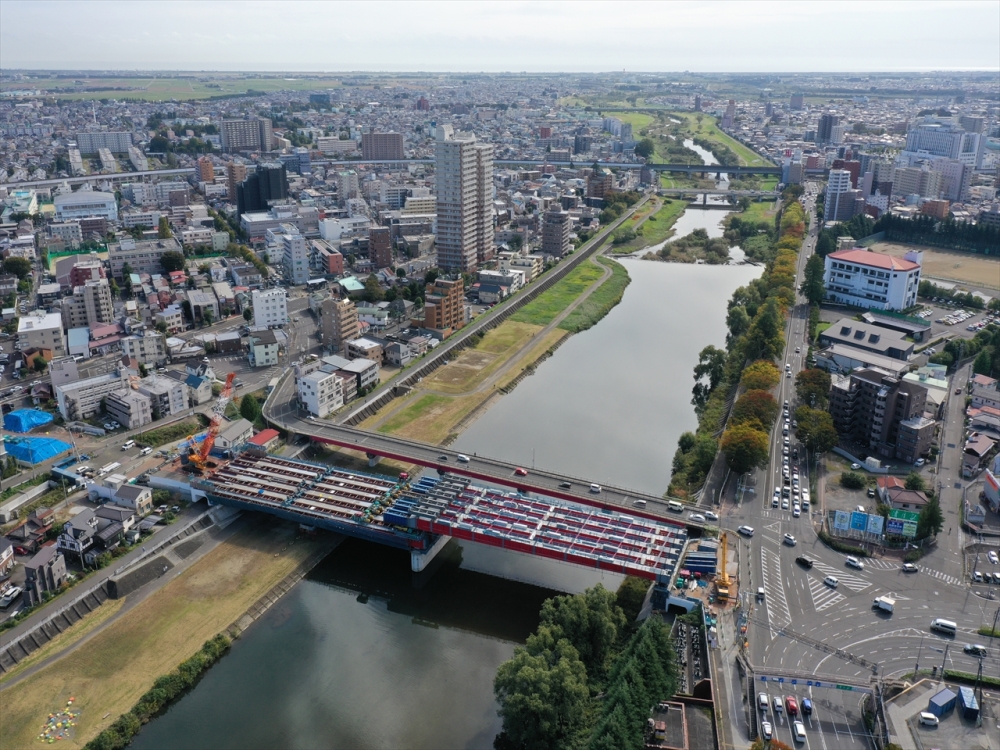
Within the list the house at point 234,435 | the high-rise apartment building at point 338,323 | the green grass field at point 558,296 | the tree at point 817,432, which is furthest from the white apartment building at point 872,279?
the house at point 234,435

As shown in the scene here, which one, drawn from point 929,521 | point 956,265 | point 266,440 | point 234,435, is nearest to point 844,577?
point 929,521

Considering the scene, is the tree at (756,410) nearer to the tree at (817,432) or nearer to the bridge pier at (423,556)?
the tree at (817,432)

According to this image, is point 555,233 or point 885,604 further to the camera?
point 555,233

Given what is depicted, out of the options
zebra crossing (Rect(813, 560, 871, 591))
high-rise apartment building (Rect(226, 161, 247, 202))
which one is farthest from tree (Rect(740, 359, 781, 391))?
high-rise apartment building (Rect(226, 161, 247, 202))

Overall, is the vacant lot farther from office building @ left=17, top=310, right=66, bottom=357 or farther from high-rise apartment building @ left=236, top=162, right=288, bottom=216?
high-rise apartment building @ left=236, top=162, right=288, bottom=216

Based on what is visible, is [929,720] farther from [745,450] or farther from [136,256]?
[136,256]
